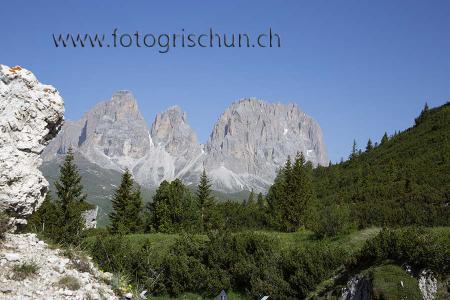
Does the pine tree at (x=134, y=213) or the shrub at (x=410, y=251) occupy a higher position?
the pine tree at (x=134, y=213)

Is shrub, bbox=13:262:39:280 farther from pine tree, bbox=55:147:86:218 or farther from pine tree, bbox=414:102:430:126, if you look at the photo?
pine tree, bbox=414:102:430:126

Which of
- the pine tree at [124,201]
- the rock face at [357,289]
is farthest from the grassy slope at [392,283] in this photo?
the pine tree at [124,201]

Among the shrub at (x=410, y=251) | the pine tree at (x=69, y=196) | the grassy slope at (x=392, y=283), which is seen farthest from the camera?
the pine tree at (x=69, y=196)

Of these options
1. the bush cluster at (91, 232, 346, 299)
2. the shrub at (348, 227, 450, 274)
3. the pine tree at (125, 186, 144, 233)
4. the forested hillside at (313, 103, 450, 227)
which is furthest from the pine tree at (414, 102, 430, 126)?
the shrub at (348, 227, 450, 274)

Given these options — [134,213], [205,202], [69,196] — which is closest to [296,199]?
[205,202]

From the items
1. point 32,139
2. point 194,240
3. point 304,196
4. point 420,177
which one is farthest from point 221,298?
point 420,177

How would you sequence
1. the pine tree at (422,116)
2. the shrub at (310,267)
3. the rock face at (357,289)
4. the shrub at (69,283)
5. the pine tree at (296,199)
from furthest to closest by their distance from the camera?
the pine tree at (422,116)
the pine tree at (296,199)
the shrub at (310,267)
the rock face at (357,289)
the shrub at (69,283)

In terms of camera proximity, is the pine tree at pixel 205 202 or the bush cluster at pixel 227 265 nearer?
the bush cluster at pixel 227 265

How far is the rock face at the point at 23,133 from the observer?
949 cm

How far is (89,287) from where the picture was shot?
8289 millimetres

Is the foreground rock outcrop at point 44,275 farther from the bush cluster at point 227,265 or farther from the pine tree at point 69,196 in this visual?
the pine tree at point 69,196

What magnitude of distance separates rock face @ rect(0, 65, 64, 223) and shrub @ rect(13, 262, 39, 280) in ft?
6.22

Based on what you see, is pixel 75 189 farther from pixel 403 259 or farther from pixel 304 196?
pixel 403 259

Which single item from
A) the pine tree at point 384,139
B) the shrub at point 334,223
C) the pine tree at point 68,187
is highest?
the pine tree at point 384,139
